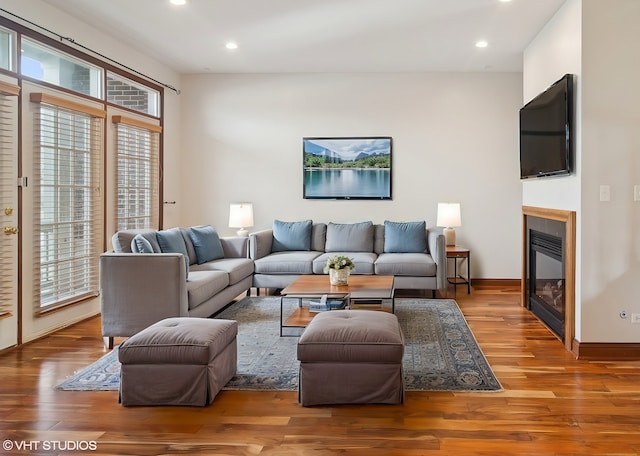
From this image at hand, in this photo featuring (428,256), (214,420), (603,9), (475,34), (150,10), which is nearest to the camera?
(214,420)

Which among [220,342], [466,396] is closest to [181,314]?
[220,342]

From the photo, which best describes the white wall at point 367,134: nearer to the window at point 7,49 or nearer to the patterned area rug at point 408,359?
the patterned area rug at point 408,359

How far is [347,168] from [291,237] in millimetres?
1194

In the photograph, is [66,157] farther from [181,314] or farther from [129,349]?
[129,349]

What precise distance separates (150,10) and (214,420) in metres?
3.54

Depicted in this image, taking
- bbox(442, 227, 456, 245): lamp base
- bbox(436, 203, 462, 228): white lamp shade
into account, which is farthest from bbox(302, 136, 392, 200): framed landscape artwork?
bbox(442, 227, 456, 245): lamp base

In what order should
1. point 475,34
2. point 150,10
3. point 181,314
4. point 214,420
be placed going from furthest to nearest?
point 475,34 < point 150,10 < point 181,314 < point 214,420

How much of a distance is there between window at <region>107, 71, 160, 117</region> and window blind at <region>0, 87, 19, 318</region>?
148cm

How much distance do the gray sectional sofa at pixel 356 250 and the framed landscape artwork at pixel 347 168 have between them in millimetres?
482

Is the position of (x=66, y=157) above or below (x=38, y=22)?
below

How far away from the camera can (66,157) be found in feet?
15.8

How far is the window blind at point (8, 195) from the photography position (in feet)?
13.4

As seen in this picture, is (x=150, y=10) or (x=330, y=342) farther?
(x=150, y=10)

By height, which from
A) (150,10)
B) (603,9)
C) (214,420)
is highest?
(150,10)
